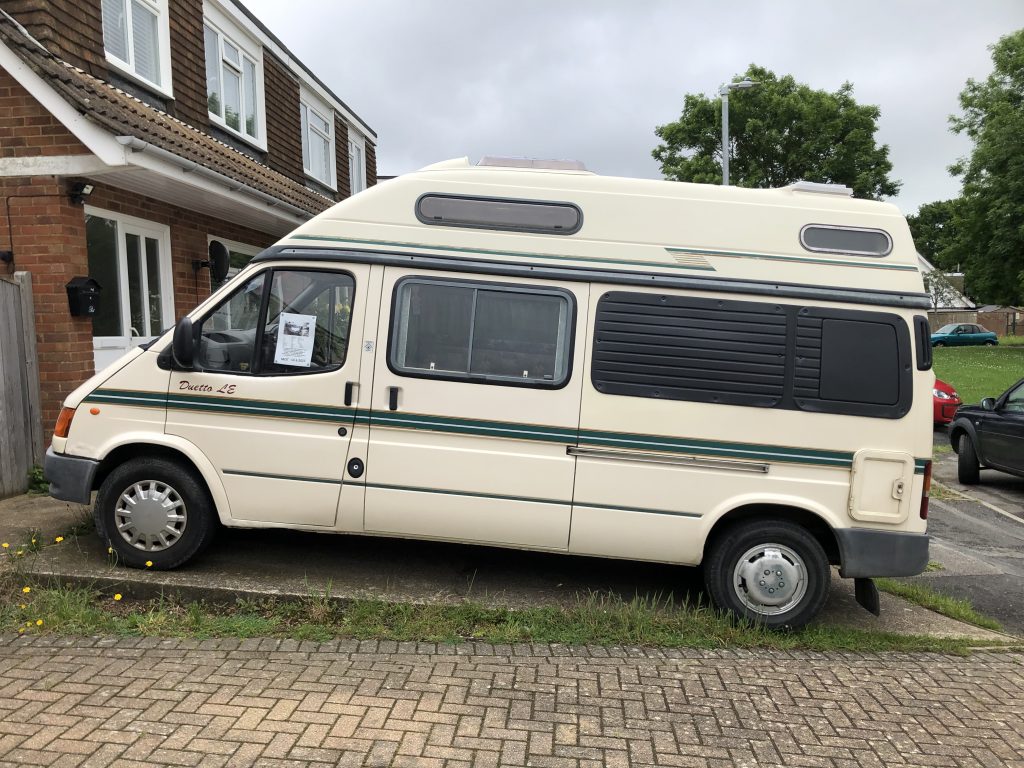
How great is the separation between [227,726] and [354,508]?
5.27ft

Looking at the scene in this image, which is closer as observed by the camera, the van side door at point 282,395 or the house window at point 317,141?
the van side door at point 282,395

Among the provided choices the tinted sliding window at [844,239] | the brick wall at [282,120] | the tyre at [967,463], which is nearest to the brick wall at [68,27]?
the brick wall at [282,120]

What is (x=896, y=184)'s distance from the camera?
107ft

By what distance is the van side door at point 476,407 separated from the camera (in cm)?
454

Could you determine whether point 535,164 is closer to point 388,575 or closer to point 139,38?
point 388,575

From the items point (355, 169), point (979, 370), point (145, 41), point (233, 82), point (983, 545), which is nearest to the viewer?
point (983, 545)

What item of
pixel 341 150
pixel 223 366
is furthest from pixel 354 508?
pixel 341 150

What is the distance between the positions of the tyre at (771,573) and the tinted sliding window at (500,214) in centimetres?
219

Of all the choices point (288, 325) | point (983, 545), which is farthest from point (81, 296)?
point (983, 545)

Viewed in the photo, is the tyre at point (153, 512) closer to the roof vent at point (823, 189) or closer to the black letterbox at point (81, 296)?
the black letterbox at point (81, 296)

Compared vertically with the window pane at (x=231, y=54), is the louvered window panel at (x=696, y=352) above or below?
below

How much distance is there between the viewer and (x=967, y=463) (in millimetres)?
9672

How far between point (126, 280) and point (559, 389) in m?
5.61

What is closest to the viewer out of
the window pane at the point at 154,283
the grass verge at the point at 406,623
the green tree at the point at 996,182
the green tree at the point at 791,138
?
the grass verge at the point at 406,623
